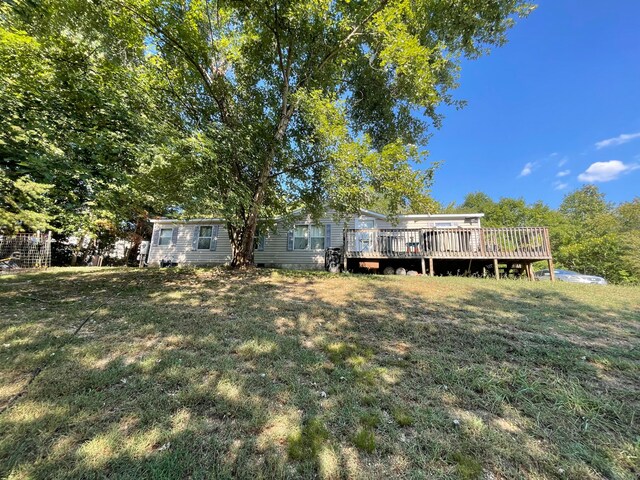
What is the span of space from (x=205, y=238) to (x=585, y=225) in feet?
118

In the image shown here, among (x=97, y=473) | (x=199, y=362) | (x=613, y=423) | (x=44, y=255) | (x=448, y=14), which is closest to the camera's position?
(x=97, y=473)

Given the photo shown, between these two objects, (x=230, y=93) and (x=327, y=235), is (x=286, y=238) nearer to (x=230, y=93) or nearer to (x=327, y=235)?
(x=327, y=235)

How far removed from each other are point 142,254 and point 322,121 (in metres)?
16.4

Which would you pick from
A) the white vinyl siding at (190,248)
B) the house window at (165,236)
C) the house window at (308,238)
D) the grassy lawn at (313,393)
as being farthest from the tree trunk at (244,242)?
the house window at (165,236)

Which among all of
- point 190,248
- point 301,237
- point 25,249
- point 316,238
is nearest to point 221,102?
point 301,237

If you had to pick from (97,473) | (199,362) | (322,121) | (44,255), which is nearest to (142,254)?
(44,255)

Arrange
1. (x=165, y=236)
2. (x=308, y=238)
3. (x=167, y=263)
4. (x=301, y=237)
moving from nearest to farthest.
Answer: (x=308, y=238)
(x=301, y=237)
(x=167, y=263)
(x=165, y=236)

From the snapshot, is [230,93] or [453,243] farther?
[453,243]

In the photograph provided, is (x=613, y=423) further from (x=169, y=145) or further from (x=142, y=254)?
(x=142, y=254)

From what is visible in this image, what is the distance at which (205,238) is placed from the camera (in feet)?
54.0

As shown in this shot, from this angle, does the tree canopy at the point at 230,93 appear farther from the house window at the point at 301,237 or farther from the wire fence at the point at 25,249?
the wire fence at the point at 25,249

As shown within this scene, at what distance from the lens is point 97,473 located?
1.66 meters

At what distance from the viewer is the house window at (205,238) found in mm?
16422

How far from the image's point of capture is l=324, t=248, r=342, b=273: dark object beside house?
12919 millimetres
